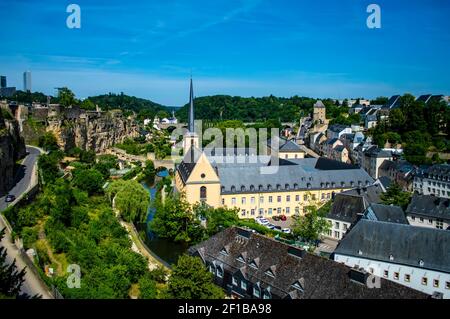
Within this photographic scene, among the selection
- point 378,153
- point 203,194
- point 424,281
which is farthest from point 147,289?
point 378,153

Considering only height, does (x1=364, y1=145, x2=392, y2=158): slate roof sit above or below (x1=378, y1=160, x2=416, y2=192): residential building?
above

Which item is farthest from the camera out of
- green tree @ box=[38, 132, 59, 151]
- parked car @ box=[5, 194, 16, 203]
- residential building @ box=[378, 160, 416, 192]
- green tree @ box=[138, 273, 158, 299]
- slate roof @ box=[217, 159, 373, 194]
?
green tree @ box=[38, 132, 59, 151]

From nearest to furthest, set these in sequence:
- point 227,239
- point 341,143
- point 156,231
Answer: point 227,239, point 156,231, point 341,143

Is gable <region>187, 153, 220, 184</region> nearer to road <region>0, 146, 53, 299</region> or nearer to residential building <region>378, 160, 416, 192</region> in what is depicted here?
road <region>0, 146, 53, 299</region>

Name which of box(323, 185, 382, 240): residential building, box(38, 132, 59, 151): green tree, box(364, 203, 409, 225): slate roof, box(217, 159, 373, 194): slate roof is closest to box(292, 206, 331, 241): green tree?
box(323, 185, 382, 240): residential building

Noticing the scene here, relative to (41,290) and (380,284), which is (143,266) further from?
(380,284)

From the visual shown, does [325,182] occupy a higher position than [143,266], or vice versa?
[325,182]

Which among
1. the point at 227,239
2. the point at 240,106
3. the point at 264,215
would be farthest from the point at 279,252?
the point at 240,106
